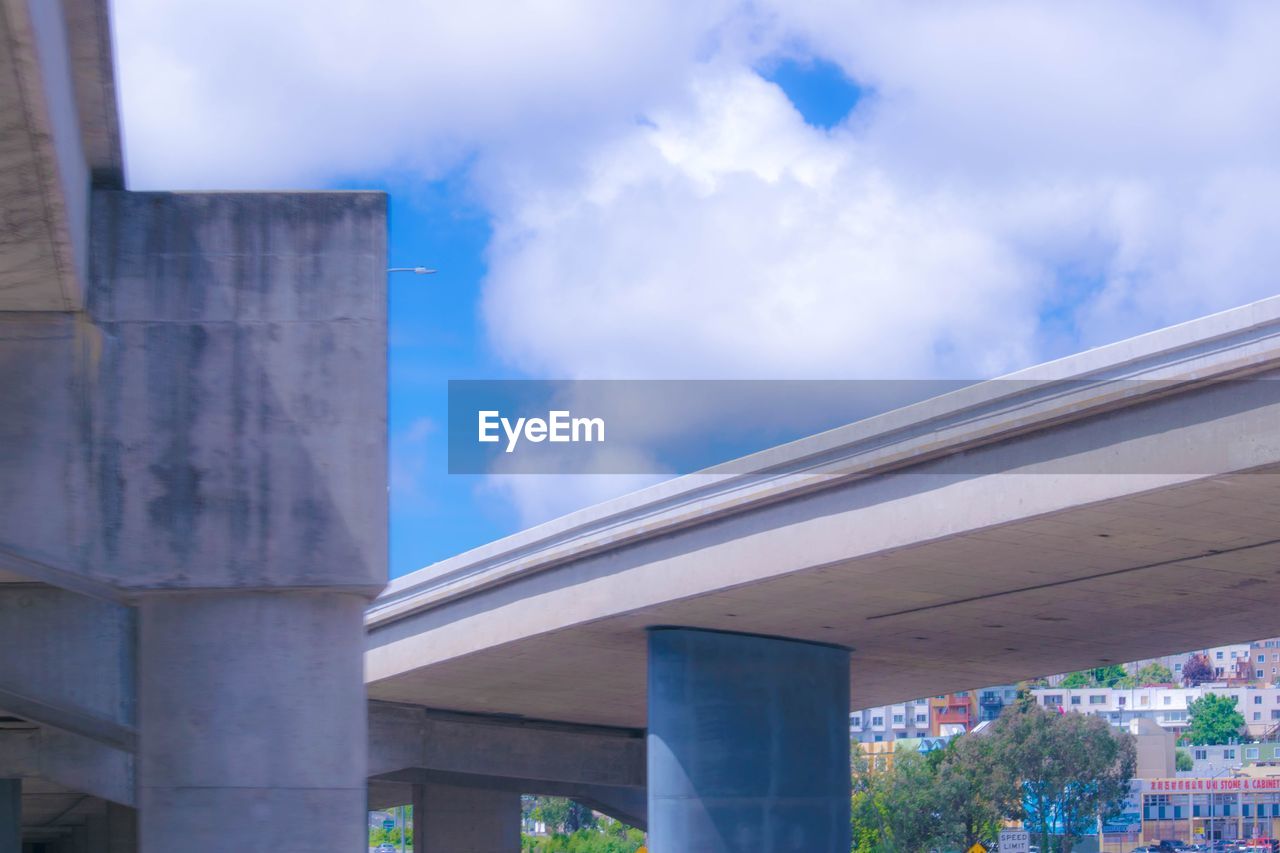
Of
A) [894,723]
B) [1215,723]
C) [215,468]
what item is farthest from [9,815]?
[1215,723]

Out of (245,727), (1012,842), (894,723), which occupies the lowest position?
(894,723)

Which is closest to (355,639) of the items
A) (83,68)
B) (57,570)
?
(57,570)

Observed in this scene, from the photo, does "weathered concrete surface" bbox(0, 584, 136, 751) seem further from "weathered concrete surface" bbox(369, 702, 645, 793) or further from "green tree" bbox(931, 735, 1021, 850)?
"green tree" bbox(931, 735, 1021, 850)

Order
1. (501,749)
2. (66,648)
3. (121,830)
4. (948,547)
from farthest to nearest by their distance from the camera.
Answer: (121,830)
(501,749)
(948,547)
(66,648)

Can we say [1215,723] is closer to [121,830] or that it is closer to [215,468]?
[121,830]

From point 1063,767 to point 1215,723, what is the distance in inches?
4118

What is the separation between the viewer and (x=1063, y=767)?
85000mm

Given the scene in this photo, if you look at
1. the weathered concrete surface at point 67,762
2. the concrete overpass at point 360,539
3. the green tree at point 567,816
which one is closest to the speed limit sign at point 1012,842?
the concrete overpass at point 360,539

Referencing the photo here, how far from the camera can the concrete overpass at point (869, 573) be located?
1605 centimetres

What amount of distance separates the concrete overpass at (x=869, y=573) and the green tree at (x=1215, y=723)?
158706mm

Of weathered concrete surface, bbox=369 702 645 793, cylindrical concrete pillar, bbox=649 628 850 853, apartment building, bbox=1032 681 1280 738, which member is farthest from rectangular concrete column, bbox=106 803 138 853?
apartment building, bbox=1032 681 1280 738

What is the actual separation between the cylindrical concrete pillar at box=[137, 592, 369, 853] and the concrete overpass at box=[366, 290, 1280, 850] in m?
8.29

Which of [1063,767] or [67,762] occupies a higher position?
[67,762]

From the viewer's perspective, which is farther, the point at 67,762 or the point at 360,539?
the point at 67,762
